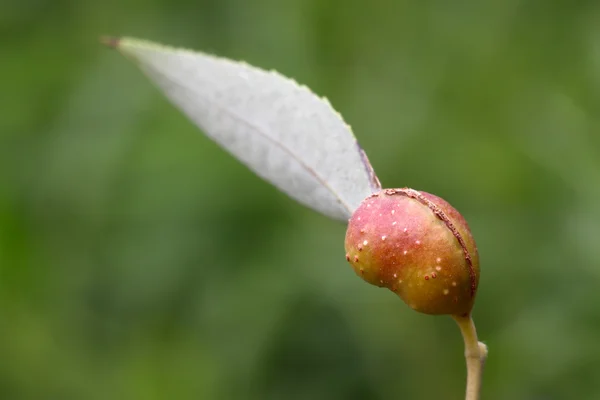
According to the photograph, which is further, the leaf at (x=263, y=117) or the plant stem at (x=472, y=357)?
the leaf at (x=263, y=117)

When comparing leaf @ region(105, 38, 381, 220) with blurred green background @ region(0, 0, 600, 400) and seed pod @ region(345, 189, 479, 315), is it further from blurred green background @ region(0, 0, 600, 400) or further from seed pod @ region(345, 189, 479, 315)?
blurred green background @ region(0, 0, 600, 400)

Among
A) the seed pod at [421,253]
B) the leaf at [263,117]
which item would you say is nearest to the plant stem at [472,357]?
the seed pod at [421,253]

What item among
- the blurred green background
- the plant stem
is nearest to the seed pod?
the plant stem

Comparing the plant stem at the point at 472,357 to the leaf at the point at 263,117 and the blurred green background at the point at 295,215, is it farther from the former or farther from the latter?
the blurred green background at the point at 295,215

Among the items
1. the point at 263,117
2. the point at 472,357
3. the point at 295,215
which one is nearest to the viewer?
the point at 472,357

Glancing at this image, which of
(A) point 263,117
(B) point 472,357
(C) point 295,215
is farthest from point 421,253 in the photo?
(C) point 295,215

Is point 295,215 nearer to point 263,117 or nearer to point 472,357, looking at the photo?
point 263,117
